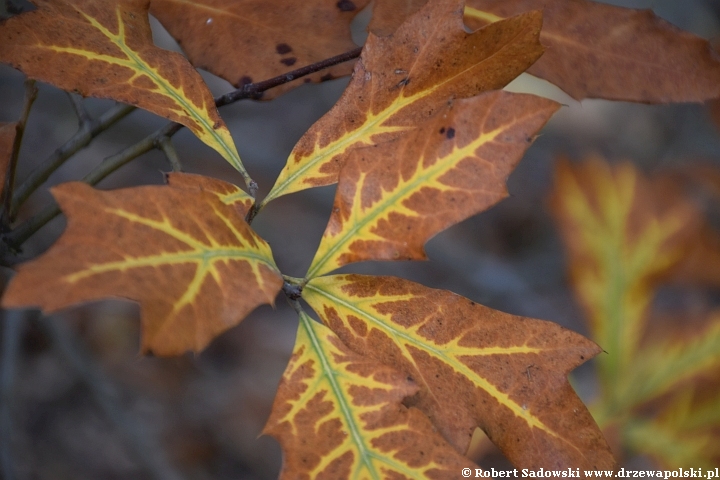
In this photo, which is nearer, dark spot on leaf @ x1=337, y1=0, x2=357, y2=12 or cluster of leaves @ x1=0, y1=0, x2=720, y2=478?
cluster of leaves @ x1=0, y1=0, x2=720, y2=478

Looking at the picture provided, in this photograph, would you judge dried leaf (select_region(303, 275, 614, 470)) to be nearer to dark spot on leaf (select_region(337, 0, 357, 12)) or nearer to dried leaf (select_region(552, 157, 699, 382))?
dark spot on leaf (select_region(337, 0, 357, 12))

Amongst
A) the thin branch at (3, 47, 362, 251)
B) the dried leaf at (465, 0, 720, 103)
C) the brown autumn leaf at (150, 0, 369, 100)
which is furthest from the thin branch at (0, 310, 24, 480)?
the dried leaf at (465, 0, 720, 103)

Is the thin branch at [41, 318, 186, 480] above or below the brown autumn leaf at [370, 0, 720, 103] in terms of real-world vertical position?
below

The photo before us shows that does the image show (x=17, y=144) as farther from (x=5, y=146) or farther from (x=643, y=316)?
(x=643, y=316)

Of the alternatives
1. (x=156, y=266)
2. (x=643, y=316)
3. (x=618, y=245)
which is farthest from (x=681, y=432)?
(x=156, y=266)

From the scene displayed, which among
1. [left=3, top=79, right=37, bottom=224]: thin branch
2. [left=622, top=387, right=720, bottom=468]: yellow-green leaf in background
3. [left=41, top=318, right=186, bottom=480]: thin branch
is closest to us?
[left=3, top=79, right=37, bottom=224]: thin branch

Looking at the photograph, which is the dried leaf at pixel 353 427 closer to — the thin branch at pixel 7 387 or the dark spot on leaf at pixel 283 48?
the dark spot on leaf at pixel 283 48
